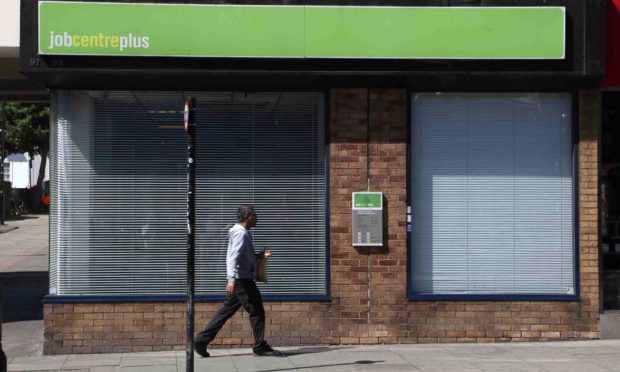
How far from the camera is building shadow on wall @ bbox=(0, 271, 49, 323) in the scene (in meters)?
13.5

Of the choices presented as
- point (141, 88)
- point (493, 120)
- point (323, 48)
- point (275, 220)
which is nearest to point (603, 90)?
point (493, 120)

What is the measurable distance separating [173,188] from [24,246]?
19.3 meters

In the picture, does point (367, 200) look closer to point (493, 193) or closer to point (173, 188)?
point (493, 193)

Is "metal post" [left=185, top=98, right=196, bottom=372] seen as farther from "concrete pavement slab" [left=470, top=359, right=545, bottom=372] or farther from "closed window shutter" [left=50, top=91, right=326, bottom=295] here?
"concrete pavement slab" [left=470, top=359, right=545, bottom=372]

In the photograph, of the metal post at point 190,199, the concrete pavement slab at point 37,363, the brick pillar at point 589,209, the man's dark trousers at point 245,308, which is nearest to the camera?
the metal post at point 190,199

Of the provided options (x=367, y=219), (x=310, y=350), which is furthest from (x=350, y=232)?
(x=310, y=350)

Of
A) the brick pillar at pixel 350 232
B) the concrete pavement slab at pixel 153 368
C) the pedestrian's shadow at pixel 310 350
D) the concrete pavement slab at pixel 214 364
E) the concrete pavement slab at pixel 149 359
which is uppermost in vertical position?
the brick pillar at pixel 350 232

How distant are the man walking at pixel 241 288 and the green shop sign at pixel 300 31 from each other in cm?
217

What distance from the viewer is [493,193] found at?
11102 mm

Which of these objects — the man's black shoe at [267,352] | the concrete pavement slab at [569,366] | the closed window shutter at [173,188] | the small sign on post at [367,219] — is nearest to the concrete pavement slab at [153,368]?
the man's black shoe at [267,352]

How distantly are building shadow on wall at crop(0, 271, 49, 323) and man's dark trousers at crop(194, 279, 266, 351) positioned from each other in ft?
14.8

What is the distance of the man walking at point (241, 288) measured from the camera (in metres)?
9.62

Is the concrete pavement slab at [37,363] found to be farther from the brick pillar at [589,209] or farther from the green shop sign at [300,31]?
the brick pillar at [589,209]

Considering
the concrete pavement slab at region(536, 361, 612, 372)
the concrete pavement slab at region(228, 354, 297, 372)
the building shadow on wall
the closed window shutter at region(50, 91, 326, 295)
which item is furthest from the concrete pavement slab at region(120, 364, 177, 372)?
the building shadow on wall
